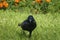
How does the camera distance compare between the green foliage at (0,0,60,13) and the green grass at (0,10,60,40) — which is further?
the green foliage at (0,0,60,13)

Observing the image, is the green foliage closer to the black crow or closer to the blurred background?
the blurred background

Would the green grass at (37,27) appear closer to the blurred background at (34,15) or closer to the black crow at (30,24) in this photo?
the blurred background at (34,15)

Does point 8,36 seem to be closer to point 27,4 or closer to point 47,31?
point 47,31

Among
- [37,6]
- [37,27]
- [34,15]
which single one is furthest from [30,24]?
[37,6]

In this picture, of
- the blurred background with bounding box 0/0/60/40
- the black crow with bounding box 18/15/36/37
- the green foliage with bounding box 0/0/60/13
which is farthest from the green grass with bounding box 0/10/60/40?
the black crow with bounding box 18/15/36/37

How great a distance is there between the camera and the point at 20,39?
840cm

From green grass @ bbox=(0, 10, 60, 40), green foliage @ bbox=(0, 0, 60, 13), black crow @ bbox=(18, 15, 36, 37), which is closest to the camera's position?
black crow @ bbox=(18, 15, 36, 37)

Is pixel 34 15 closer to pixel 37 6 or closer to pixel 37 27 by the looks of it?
pixel 37 6

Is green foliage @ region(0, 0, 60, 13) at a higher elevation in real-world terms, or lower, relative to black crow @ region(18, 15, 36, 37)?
lower

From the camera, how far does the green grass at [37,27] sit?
8.58m

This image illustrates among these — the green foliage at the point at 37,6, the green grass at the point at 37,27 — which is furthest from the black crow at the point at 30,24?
the green foliage at the point at 37,6

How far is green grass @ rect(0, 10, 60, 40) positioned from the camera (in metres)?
8.58

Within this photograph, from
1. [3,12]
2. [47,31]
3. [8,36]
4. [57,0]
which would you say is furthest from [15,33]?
[57,0]

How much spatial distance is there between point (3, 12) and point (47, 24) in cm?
163
